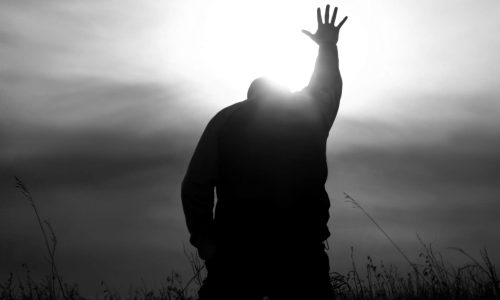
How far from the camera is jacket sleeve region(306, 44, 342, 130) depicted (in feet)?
14.0

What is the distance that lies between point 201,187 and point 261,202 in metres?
0.44

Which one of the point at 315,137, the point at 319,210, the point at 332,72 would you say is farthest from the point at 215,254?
the point at 332,72

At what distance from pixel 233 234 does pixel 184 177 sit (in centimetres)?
55

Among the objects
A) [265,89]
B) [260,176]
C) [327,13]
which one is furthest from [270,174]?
[327,13]

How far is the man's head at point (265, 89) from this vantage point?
3.92 metres

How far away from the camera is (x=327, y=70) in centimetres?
452

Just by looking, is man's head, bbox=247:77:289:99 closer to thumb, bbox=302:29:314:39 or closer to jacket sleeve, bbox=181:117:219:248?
jacket sleeve, bbox=181:117:219:248

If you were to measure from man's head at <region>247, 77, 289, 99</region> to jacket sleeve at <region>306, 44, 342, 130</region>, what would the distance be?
0.41 meters

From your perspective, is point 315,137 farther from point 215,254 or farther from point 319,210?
point 215,254

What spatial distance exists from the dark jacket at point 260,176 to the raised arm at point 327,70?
378 mm

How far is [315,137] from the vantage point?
12.8ft

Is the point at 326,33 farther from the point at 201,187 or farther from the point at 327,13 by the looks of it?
the point at 201,187

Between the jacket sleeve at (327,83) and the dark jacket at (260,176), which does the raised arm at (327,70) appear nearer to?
the jacket sleeve at (327,83)

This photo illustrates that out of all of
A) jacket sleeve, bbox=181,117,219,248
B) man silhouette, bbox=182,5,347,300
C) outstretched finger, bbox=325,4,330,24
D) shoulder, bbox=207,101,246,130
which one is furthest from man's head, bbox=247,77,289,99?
outstretched finger, bbox=325,4,330,24
